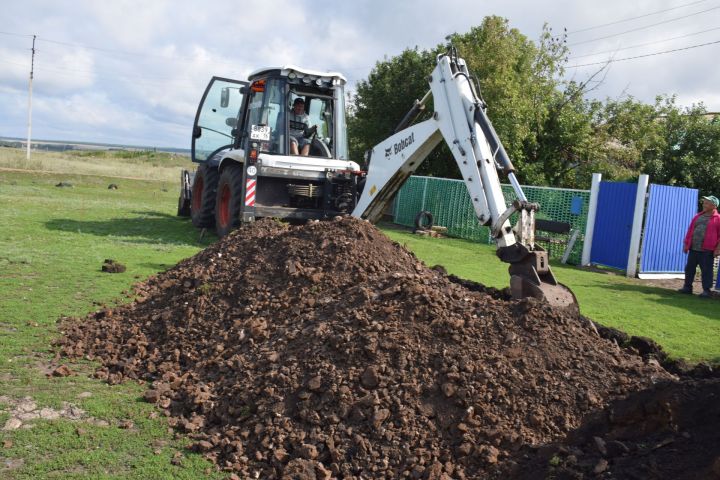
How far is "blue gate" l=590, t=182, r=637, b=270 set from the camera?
43.9ft

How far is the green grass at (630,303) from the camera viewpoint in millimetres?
7500

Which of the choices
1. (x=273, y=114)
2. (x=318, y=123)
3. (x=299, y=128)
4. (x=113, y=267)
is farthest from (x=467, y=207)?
(x=113, y=267)

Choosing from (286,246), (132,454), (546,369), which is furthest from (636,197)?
(132,454)

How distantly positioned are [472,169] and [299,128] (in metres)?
5.43

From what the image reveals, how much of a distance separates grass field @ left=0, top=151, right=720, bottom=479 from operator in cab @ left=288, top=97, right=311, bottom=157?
2644 mm

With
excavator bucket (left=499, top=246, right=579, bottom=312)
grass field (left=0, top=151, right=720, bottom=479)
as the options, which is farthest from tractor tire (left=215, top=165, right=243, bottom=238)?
excavator bucket (left=499, top=246, right=579, bottom=312)

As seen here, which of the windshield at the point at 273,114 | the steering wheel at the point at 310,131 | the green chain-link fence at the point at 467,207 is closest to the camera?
the windshield at the point at 273,114

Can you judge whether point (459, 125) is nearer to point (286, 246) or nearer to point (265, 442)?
point (286, 246)

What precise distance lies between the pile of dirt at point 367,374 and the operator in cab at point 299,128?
605 centimetres

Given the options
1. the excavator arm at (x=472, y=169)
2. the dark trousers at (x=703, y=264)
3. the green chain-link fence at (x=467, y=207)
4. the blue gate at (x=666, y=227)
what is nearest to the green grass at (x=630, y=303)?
the dark trousers at (x=703, y=264)

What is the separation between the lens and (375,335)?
462 cm

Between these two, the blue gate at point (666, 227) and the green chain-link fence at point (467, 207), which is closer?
the blue gate at point (666, 227)

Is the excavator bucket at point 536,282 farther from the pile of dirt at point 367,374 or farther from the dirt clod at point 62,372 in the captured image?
the dirt clod at point 62,372

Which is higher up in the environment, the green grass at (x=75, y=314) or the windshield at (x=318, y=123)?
the windshield at (x=318, y=123)
